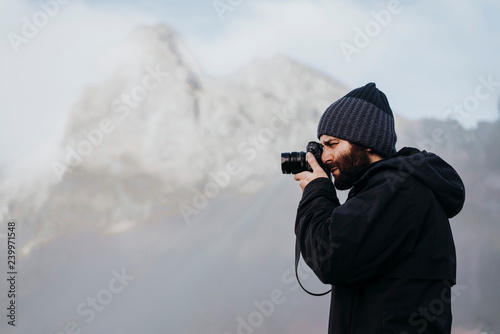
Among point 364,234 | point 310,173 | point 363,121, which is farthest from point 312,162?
point 364,234

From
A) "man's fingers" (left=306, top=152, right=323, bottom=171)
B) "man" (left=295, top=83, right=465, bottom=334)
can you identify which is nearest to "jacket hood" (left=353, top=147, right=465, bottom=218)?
"man" (left=295, top=83, right=465, bottom=334)

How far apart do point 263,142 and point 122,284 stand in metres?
1.74

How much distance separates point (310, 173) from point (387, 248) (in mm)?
282

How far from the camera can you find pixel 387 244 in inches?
39.7

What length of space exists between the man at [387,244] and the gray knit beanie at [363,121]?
0.09 meters

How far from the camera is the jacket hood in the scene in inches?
42.6

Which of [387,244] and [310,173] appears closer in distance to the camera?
[387,244]

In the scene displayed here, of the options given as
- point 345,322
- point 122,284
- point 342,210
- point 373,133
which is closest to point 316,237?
point 342,210

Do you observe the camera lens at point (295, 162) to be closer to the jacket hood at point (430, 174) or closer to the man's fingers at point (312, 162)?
the man's fingers at point (312, 162)

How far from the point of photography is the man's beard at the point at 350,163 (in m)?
1.20

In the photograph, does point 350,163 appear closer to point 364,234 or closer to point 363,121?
point 363,121

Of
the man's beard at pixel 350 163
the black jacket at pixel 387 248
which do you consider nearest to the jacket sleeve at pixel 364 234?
the black jacket at pixel 387 248

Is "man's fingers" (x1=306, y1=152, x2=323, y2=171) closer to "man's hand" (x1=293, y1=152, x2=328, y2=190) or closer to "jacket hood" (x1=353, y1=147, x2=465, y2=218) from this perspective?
"man's hand" (x1=293, y1=152, x2=328, y2=190)

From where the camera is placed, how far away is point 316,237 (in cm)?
104
